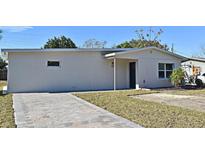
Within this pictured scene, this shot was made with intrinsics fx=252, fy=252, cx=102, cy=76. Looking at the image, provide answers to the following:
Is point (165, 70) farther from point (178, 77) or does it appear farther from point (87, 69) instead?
point (87, 69)

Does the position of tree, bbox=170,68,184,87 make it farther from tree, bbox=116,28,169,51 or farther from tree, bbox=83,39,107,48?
tree, bbox=83,39,107,48

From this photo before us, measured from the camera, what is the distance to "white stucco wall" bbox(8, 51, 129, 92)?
51.8 feet

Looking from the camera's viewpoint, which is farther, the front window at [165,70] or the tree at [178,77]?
the front window at [165,70]

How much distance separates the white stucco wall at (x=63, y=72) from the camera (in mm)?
15797

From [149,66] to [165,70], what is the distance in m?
1.74

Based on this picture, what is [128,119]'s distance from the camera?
6.84m

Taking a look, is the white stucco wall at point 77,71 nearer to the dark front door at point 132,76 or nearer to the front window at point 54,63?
the front window at point 54,63

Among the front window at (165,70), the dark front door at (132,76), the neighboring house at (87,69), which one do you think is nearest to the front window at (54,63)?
A: the neighboring house at (87,69)
